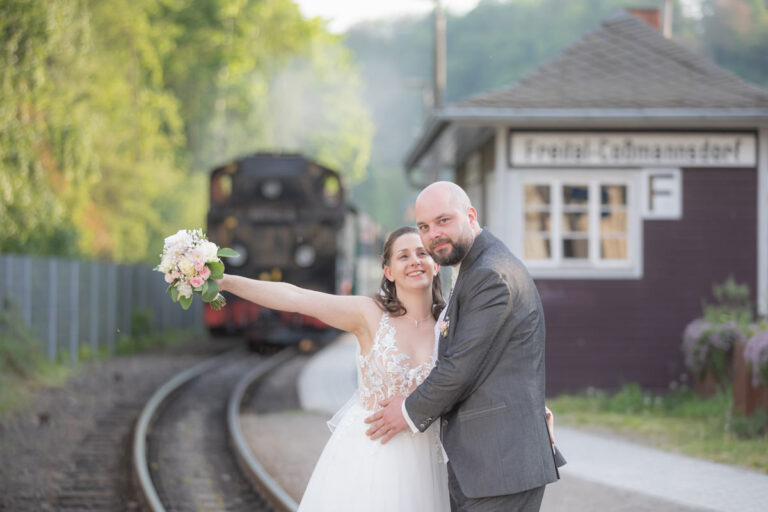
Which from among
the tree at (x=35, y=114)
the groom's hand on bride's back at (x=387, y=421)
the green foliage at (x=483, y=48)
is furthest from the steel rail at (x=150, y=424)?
the green foliage at (x=483, y=48)

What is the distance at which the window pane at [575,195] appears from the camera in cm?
1373

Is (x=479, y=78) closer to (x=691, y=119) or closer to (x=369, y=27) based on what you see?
(x=369, y=27)

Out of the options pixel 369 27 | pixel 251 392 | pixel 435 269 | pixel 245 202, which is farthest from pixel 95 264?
pixel 369 27

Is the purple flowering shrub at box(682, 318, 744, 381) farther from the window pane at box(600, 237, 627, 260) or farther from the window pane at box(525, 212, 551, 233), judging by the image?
the window pane at box(525, 212, 551, 233)

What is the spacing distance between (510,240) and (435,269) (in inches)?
350

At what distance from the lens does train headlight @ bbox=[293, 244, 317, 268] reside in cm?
2194

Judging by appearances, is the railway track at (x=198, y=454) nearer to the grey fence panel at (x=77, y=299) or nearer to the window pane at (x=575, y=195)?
the grey fence panel at (x=77, y=299)

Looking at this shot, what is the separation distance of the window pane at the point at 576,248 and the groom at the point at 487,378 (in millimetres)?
9684

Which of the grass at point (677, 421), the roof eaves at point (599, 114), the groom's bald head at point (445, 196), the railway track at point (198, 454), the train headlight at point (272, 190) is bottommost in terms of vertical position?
the railway track at point (198, 454)

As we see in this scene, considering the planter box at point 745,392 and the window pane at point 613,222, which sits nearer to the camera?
the planter box at point 745,392

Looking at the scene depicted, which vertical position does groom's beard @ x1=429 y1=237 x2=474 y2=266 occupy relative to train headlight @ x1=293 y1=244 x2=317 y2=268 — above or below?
above

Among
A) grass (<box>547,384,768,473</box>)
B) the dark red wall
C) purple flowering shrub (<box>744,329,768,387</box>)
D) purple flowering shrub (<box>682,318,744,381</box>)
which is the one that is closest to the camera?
grass (<box>547,384,768,473</box>)

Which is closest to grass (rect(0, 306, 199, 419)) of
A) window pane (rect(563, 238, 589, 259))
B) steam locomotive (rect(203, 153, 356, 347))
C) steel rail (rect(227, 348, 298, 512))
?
steel rail (rect(227, 348, 298, 512))

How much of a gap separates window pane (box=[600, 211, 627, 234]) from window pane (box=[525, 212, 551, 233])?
0.77 meters
